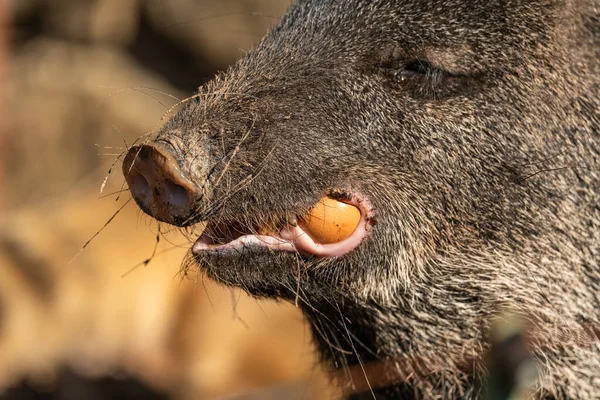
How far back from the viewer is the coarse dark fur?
226 cm

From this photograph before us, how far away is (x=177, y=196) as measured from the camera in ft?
6.64

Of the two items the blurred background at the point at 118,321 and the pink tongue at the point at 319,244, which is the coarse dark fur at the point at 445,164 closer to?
the pink tongue at the point at 319,244

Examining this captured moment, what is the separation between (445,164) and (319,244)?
415 millimetres

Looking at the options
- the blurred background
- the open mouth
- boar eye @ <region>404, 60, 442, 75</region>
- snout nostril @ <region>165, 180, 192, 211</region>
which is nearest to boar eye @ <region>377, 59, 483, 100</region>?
boar eye @ <region>404, 60, 442, 75</region>

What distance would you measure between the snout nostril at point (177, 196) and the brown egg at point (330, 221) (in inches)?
11.8

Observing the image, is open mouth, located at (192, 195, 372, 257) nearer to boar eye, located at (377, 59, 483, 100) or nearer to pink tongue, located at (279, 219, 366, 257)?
pink tongue, located at (279, 219, 366, 257)

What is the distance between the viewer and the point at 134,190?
2.07m

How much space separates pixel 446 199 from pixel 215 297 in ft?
7.45

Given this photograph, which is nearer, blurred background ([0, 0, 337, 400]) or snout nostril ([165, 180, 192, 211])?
snout nostril ([165, 180, 192, 211])

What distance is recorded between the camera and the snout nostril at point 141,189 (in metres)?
2.06

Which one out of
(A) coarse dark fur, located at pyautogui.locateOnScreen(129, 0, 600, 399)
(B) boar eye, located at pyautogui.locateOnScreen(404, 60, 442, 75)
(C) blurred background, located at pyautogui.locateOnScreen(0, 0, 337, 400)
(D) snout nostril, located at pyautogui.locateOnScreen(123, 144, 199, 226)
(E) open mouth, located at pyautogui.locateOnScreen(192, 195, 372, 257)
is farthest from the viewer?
(C) blurred background, located at pyautogui.locateOnScreen(0, 0, 337, 400)

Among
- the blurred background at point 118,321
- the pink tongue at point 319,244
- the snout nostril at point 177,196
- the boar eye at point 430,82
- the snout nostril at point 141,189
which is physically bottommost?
the pink tongue at point 319,244

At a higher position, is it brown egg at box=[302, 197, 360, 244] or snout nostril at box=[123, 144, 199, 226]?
snout nostril at box=[123, 144, 199, 226]

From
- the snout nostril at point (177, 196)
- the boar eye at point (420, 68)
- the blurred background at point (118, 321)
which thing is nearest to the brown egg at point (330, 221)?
the snout nostril at point (177, 196)
